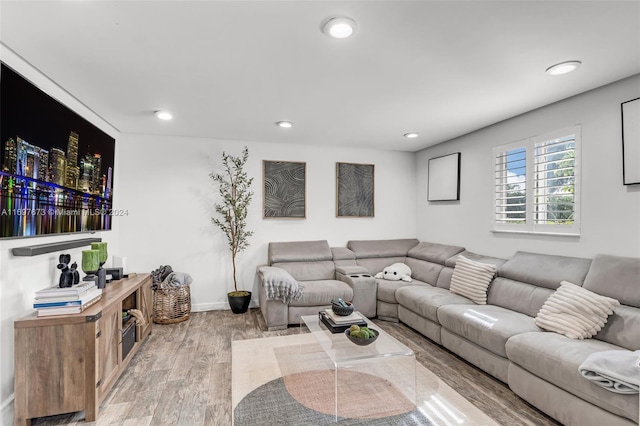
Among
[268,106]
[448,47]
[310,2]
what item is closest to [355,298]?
[268,106]

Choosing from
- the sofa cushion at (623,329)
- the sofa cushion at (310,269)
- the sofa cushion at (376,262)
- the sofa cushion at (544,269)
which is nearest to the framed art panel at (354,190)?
Result: the sofa cushion at (376,262)

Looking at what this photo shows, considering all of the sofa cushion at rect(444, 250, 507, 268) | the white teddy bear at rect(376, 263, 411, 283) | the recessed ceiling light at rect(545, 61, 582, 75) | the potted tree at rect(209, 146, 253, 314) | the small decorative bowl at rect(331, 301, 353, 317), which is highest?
the recessed ceiling light at rect(545, 61, 582, 75)

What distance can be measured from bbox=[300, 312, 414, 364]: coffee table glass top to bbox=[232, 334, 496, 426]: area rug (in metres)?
0.12

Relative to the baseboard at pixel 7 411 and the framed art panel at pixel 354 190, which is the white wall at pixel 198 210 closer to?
the framed art panel at pixel 354 190

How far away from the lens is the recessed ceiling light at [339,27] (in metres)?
1.76

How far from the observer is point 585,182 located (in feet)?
9.36

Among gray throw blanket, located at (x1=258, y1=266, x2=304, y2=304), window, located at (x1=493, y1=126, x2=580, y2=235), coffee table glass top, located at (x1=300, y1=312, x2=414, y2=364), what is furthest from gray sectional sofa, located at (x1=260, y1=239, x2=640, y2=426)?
coffee table glass top, located at (x1=300, y1=312, x2=414, y2=364)

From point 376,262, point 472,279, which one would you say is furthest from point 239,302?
point 472,279

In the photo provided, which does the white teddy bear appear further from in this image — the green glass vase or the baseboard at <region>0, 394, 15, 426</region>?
the baseboard at <region>0, 394, 15, 426</region>

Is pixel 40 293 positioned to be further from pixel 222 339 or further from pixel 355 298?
pixel 355 298

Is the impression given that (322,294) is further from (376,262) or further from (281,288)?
(376,262)

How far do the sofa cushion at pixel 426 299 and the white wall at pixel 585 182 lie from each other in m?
0.82

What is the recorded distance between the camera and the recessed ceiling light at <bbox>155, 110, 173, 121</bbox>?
3346 millimetres

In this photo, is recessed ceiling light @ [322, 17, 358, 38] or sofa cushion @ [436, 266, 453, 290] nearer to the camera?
recessed ceiling light @ [322, 17, 358, 38]
